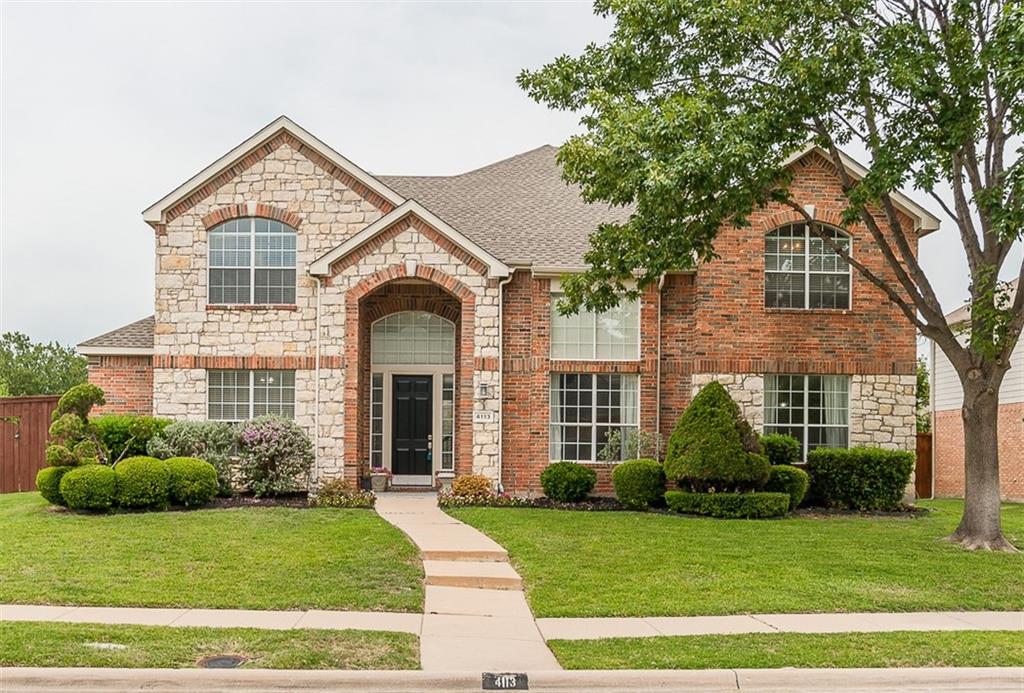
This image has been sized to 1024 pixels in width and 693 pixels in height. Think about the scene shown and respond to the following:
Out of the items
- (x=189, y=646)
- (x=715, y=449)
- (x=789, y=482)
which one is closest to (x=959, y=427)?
(x=789, y=482)

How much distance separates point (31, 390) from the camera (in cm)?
4378

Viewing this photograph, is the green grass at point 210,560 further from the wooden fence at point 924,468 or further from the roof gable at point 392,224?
the wooden fence at point 924,468

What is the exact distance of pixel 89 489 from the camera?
15.6 meters

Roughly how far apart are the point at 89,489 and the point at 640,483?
9.49 meters

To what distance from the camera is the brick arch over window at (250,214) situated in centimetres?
1962

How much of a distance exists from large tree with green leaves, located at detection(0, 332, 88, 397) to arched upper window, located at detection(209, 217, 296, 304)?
28554mm

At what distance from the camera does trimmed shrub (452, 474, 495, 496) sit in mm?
17969

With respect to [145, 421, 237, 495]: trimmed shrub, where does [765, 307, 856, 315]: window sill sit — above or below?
above

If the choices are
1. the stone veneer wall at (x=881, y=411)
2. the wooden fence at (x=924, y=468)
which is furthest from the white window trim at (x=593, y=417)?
the wooden fence at (x=924, y=468)

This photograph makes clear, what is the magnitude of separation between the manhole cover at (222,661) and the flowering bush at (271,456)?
10.3 meters

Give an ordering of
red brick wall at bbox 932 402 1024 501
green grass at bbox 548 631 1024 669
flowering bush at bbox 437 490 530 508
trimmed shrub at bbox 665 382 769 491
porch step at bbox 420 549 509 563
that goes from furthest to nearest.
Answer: red brick wall at bbox 932 402 1024 501
flowering bush at bbox 437 490 530 508
trimmed shrub at bbox 665 382 769 491
porch step at bbox 420 549 509 563
green grass at bbox 548 631 1024 669

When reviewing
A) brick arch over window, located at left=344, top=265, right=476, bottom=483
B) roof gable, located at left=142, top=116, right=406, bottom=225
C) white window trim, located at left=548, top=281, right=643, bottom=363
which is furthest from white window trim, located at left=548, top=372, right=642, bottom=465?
roof gable, located at left=142, top=116, right=406, bottom=225

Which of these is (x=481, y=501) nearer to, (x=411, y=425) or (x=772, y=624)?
(x=411, y=425)

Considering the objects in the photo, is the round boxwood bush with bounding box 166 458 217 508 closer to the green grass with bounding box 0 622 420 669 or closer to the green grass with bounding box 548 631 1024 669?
the green grass with bounding box 0 622 420 669
